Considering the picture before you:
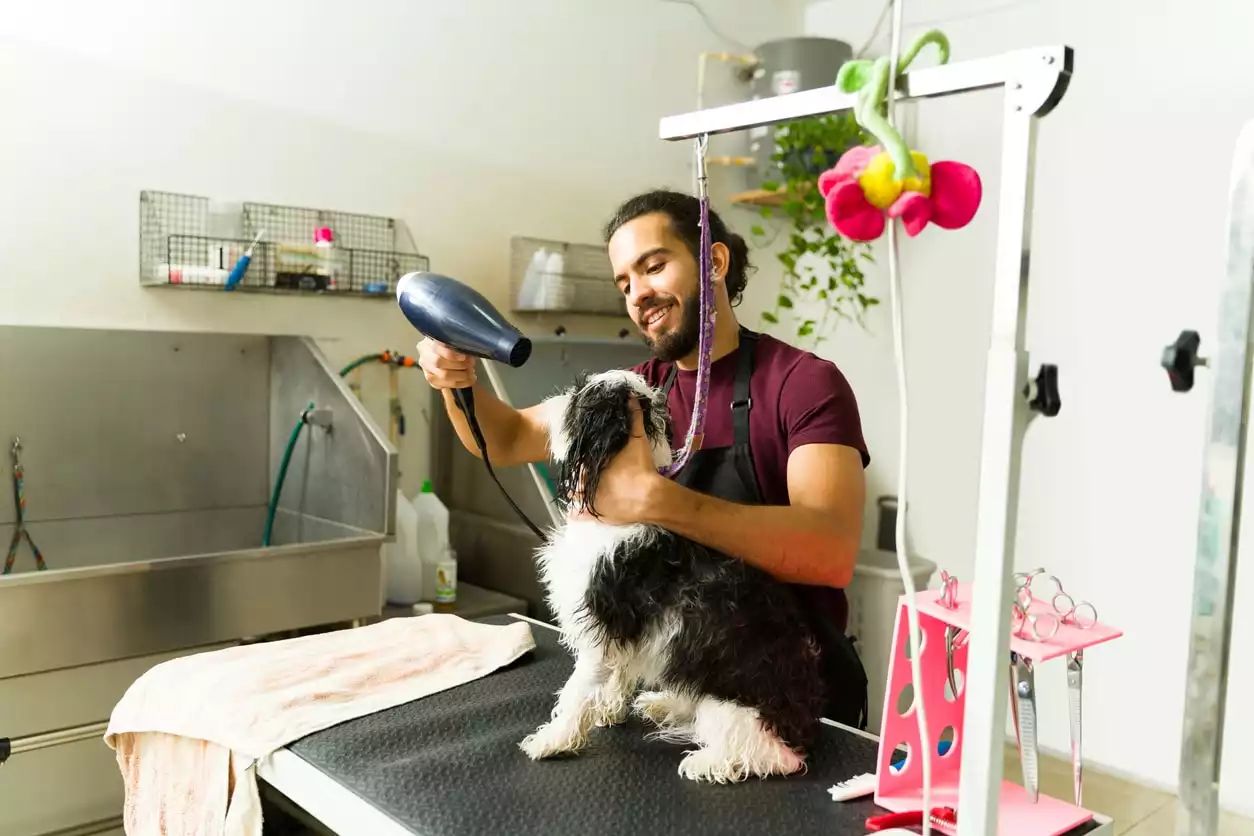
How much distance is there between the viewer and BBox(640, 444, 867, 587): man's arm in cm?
128

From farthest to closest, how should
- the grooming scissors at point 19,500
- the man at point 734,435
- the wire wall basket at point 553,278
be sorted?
the wire wall basket at point 553,278
the grooming scissors at point 19,500
the man at point 734,435

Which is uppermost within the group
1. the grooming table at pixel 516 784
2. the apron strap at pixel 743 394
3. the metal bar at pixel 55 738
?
the apron strap at pixel 743 394

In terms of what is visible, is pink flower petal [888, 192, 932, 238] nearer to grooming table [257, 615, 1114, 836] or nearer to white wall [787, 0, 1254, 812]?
grooming table [257, 615, 1114, 836]

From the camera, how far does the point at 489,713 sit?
142cm

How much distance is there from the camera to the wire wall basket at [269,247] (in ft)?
8.54

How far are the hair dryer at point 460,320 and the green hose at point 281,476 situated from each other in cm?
147

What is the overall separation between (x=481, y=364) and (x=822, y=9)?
7.83 feet

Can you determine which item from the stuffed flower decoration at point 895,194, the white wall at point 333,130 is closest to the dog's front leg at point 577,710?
the stuffed flower decoration at point 895,194

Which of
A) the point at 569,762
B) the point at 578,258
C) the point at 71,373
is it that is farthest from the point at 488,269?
the point at 569,762

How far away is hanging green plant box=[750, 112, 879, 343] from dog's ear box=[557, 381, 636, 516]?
104 inches

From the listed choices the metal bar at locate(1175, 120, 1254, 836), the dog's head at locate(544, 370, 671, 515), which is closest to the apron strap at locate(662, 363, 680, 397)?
the dog's head at locate(544, 370, 671, 515)

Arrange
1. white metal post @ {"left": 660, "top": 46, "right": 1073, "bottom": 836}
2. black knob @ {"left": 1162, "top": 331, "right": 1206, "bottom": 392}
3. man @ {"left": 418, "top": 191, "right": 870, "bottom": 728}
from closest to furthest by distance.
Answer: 1. white metal post @ {"left": 660, "top": 46, "right": 1073, "bottom": 836}
2. black knob @ {"left": 1162, "top": 331, "right": 1206, "bottom": 392}
3. man @ {"left": 418, "top": 191, "right": 870, "bottom": 728}

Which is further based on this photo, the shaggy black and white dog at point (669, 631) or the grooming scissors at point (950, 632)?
the shaggy black and white dog at point (669, 631)

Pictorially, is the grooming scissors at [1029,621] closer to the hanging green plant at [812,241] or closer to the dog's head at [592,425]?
the dog's head at [592,425]
